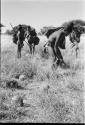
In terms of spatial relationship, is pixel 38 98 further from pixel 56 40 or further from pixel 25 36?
pixel 25 36

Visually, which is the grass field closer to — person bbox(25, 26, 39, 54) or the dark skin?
the dark skin

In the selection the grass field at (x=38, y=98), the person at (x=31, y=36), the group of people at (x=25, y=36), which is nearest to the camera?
the grass field at (x=38, y=98)

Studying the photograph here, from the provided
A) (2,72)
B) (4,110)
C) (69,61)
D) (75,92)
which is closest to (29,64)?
(2,72)

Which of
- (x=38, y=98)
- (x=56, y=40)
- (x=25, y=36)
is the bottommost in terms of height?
(x=38, y=98)

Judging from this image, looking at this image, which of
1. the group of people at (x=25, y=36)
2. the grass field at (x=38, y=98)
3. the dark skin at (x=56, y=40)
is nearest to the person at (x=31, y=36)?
the group of people at (x=25, y=36)

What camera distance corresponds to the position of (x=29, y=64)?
403 inches

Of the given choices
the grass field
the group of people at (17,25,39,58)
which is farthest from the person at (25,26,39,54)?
the grass field

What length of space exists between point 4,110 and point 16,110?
0.84 feet

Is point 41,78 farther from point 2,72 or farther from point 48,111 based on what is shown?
point 48,111

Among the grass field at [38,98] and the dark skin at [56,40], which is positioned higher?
the dark skin at [56,40]

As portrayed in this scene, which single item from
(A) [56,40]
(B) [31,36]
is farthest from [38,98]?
(B) [31,36]

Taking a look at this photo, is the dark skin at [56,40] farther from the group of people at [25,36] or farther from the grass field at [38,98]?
the group of people at [25,36]

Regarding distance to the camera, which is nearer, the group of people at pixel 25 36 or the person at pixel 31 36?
the group of people at pixel 25 36

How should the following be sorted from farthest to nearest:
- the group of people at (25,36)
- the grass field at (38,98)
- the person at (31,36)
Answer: the person at (31,36), the group of people at (25,36), the grass field at (38,98)
